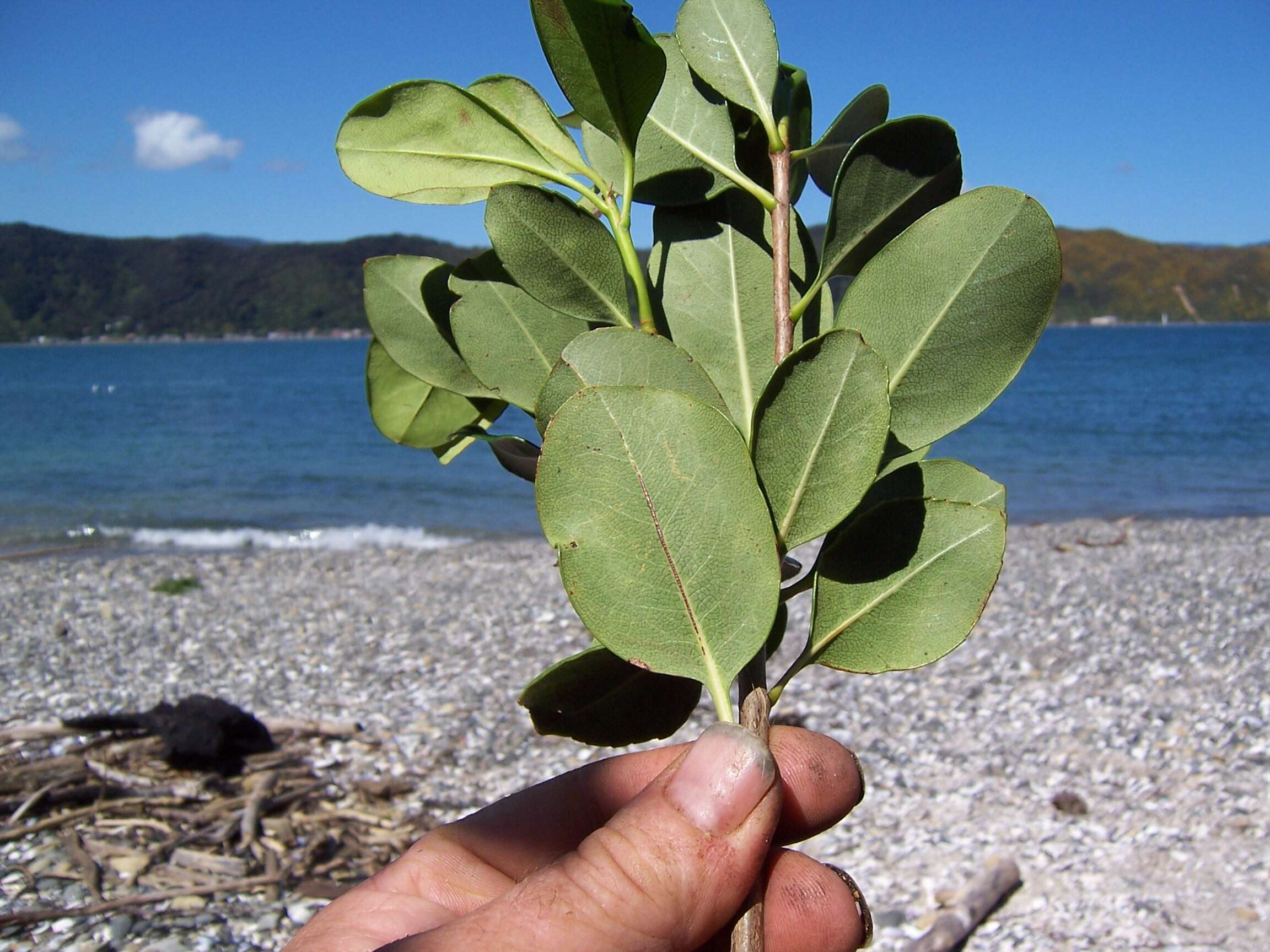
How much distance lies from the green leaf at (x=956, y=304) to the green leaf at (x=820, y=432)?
6 centimetres

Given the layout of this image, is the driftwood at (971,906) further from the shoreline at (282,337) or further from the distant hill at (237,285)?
the shoreline at (282,337)

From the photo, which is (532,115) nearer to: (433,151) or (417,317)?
(433,151)

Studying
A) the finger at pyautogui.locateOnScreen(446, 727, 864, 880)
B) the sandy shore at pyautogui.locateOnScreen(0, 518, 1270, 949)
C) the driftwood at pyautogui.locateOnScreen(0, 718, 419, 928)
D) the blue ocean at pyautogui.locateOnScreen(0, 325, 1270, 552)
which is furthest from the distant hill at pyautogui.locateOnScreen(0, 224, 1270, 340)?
the finger at pyautogui.locateOnScreen(446, 727, 864, 880)

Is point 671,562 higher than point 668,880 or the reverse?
higher

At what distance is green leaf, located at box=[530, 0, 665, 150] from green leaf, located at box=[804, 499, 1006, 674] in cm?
36

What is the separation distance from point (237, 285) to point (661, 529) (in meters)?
85.8

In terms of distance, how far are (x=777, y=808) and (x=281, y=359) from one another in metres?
80.1

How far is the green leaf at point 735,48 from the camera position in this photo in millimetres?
770

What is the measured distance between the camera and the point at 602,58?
0.69 metres

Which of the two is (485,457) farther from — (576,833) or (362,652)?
(576,833)

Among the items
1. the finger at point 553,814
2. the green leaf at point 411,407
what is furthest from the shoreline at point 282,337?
the green leaf at point 411,407

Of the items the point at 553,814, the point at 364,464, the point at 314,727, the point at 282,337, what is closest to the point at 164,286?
the point at 282,337

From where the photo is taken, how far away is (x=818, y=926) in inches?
43.2

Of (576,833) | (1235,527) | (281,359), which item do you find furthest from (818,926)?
(281,359)
